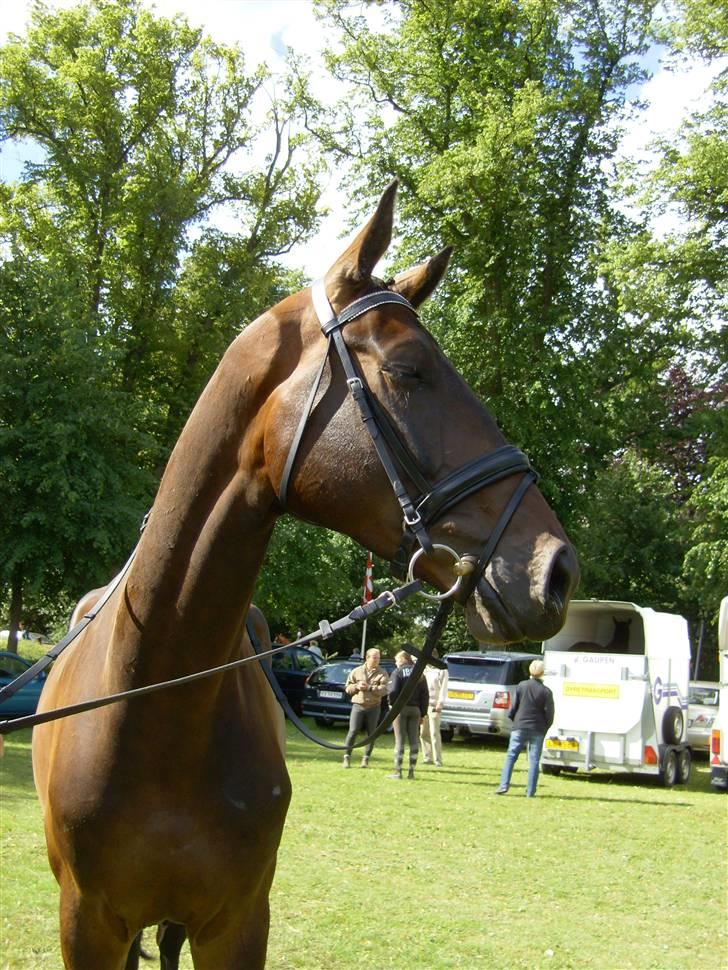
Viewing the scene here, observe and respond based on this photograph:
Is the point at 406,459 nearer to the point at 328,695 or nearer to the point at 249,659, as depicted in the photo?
the point at 249,659

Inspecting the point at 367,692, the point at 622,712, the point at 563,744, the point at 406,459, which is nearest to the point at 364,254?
the point at 406,459

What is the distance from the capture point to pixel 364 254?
240 cm

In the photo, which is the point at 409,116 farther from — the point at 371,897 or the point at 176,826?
the point at 176,826

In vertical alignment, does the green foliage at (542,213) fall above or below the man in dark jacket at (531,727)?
above

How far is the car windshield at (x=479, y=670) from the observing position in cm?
2084

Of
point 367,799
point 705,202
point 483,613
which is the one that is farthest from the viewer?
point 705,202

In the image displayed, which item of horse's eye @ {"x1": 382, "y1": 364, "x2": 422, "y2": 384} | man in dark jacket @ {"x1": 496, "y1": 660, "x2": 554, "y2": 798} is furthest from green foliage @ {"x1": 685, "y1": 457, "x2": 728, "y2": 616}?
horse's eye @ {"x1": 382, "y1": 364, "x2": 422, "y2": 384}

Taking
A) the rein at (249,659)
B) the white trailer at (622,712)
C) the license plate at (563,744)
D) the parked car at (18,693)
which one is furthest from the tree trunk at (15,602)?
the rein at (249,659)

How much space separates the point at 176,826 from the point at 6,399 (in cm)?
1974

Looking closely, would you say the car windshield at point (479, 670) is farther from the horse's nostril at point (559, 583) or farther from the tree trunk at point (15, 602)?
the horse's nostril at point (559, 583)

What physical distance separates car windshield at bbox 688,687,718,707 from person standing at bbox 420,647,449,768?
22.1ft

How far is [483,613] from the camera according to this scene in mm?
2080

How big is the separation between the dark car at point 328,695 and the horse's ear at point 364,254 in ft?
66.0

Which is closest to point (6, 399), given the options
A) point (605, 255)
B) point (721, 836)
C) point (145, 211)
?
point (145, 211)
